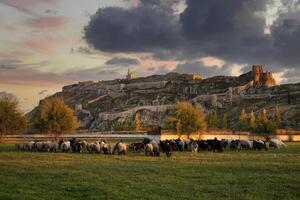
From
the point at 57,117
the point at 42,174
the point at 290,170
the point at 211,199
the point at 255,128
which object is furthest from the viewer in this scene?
the point at 255,128

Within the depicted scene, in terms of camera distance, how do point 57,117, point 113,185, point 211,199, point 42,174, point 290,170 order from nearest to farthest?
1. point 211,199
2. point 113,185
3. point 42,174
4. point 290,170
5. point 57,117

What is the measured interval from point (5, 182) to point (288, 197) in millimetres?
14041

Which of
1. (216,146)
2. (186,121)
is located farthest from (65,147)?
(186,121)

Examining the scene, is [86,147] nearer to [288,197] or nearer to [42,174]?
[42,174]

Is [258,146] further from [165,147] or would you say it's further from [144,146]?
[144,146]

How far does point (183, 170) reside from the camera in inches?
1095

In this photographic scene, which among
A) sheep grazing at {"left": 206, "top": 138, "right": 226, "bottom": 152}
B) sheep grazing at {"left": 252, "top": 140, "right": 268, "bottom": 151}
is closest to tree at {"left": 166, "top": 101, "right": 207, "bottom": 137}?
sheep grazing at {"left": 252, "top": 140, "right": 268, "bottom": 151}

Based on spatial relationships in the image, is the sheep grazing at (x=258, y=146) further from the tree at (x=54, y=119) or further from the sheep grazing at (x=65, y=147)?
the tree at (x=54, y=119)

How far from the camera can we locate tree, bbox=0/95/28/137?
262ft

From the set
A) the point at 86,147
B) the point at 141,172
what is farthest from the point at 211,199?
the point at 86,147

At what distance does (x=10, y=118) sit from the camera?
8056 cm

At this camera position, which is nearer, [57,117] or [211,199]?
[211,199]

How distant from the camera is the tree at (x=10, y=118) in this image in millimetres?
79875

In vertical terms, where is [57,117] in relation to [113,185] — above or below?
above
